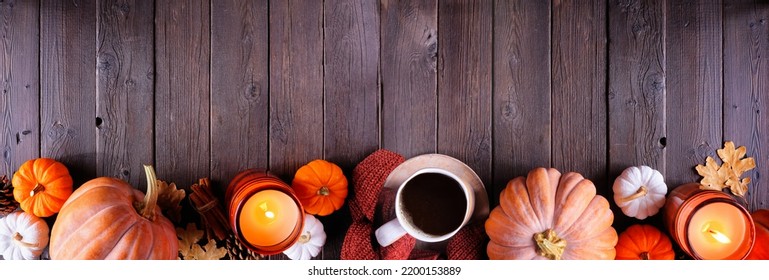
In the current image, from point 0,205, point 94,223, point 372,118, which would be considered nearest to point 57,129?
point 0,205

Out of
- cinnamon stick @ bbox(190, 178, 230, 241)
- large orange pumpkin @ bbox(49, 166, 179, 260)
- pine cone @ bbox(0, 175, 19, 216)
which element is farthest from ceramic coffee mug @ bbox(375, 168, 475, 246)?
pine cone @ bbox(0, 175, 19, 216)

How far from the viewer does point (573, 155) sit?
1112 mm

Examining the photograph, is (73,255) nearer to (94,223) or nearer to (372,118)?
(94,223)

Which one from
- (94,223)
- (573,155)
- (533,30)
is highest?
(533,30)

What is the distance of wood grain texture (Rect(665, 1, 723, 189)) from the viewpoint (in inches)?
43.8

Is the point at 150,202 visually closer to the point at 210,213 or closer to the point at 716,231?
the point at 210,213

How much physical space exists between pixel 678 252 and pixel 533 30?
0.64 meters

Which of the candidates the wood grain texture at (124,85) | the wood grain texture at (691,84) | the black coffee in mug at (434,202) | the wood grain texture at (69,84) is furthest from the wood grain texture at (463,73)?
the wood grain texture at (69,84)

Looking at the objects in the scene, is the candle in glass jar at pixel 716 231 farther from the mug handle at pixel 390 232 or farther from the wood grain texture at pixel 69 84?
the wood grain texture at pixel 69 84

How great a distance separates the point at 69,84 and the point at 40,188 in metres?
0.26

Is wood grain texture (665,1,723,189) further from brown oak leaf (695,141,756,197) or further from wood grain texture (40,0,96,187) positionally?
wood grain texture (40,0,96,187)

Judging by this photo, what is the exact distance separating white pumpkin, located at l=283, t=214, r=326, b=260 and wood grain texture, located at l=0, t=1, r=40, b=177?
0.70 metres

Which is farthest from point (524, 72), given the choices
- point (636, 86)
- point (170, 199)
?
point (170, 199)

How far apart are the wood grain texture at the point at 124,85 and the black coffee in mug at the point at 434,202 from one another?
68 cm
